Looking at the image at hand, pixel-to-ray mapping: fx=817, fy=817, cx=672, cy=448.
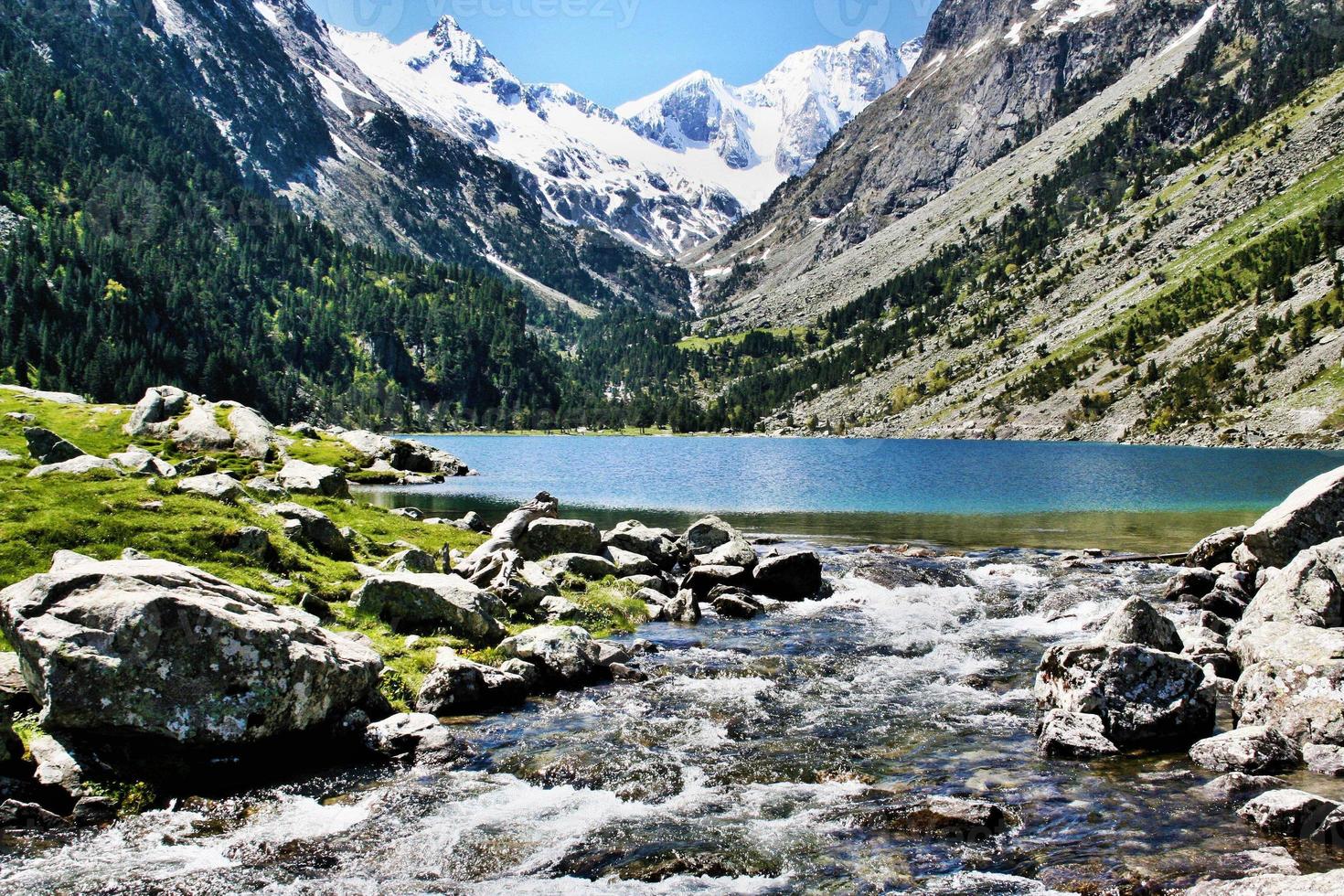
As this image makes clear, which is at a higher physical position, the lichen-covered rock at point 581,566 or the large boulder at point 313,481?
the large boulder at point 313,481

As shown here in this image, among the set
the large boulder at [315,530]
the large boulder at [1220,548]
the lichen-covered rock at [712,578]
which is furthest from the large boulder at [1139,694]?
the large boulder at [315,530]

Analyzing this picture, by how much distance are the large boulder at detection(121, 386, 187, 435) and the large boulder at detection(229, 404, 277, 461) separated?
5170 mm

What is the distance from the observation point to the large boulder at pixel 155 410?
74000 mm

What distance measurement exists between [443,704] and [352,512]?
28.1 meters

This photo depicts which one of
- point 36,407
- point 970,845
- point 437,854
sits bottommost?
point 437,854

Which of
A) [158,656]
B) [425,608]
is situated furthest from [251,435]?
[158,656]

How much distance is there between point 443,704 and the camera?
63.4ft

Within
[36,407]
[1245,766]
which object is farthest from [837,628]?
[36,407]

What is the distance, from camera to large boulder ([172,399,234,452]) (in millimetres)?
72250

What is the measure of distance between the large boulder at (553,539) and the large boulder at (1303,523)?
27212 mm

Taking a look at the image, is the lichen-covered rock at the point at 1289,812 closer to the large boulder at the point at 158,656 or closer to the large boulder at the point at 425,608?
the large boulder at the point at 158,656

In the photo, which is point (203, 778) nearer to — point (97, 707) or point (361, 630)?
point (97, 707)

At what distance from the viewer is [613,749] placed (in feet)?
57.1

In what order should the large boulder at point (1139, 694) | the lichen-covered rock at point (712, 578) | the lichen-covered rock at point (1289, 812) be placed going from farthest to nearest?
the lichen-covered rock at point (712, 578) → the large boulder at point (1139, 694) → the lichen-covered rock at point (1289, 812)
